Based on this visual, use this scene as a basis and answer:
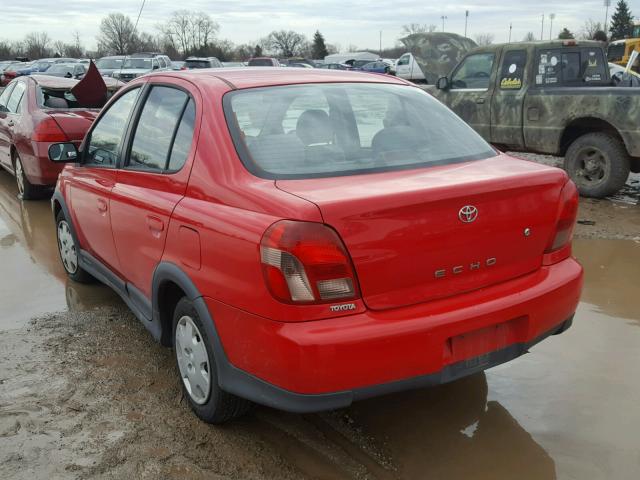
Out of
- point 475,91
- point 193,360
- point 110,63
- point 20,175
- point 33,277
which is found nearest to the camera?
point 193,360

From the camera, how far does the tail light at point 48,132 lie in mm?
7324

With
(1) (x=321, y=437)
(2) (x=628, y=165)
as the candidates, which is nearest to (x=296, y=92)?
(1) (x=321, y=437)

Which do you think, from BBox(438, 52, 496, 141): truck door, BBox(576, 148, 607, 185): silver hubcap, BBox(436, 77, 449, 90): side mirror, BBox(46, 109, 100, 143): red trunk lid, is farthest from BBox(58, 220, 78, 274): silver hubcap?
BBox(436, 77, 449, 90): side mirror

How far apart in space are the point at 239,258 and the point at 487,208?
1026 millimetres

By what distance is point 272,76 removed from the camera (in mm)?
3449

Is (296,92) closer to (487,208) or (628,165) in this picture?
(487,208)

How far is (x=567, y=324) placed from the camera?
3.04 meters

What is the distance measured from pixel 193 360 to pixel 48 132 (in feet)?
17.2

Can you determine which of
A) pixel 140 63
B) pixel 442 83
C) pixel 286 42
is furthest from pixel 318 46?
pixel 442 83

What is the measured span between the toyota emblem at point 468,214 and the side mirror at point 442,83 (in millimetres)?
7236

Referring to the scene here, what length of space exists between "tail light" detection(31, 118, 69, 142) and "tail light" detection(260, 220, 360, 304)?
5.75 metres

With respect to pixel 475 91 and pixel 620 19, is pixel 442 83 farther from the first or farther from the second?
pixel 620 19

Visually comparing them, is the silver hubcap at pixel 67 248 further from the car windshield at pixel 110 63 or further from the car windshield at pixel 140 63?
the car windshield at pixel 140 63

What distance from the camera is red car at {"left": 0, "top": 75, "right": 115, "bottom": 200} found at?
7371 millimetres
